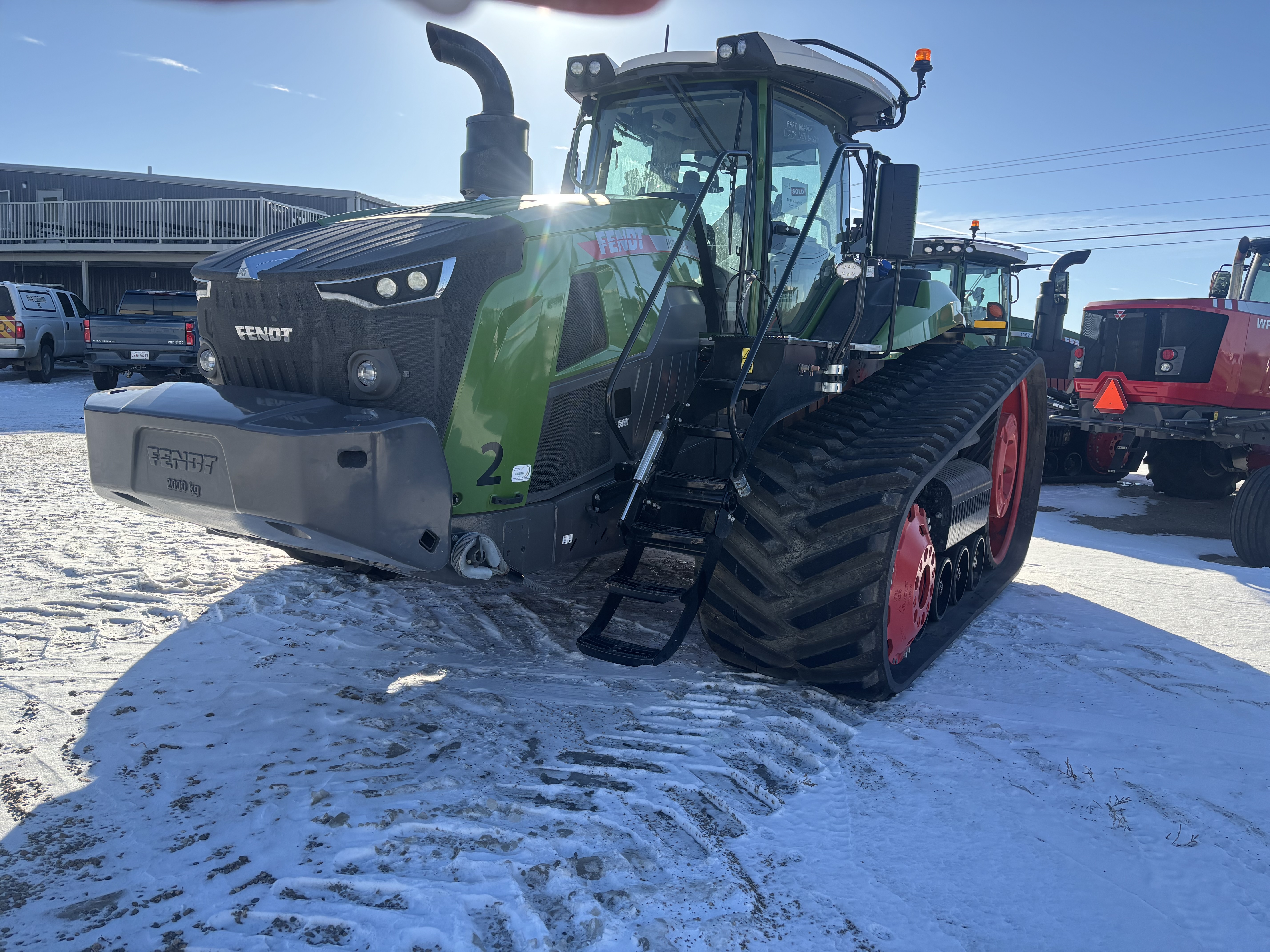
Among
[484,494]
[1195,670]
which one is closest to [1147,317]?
[1195,670]

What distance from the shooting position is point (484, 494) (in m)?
3.12

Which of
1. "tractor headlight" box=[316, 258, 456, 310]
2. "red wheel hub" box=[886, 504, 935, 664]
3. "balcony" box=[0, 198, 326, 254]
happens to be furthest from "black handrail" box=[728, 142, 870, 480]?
"balcony" box=[0, 198, 326, 254]

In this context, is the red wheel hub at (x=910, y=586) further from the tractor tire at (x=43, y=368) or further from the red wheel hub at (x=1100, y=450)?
the tractor tire at (x=43, y=368)

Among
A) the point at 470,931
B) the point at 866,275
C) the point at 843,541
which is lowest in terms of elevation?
the point at 470,931

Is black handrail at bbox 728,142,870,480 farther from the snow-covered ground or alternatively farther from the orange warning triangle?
the orange warning triangle

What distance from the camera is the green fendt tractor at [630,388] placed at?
9.77 feet

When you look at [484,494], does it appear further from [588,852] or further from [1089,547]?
[1089,547]

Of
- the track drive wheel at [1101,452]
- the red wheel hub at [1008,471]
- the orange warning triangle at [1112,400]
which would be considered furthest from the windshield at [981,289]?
the red wheel hub at [1008,471]

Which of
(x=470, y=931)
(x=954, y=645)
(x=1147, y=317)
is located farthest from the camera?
(x=1147, y=317)

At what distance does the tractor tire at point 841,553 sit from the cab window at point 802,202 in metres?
0.58

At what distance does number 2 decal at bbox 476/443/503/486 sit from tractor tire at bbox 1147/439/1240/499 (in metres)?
9.08

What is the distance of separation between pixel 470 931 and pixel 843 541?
1.93 metres

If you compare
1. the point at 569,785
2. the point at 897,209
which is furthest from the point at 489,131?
the point at 569,785

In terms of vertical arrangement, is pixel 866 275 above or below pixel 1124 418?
above
